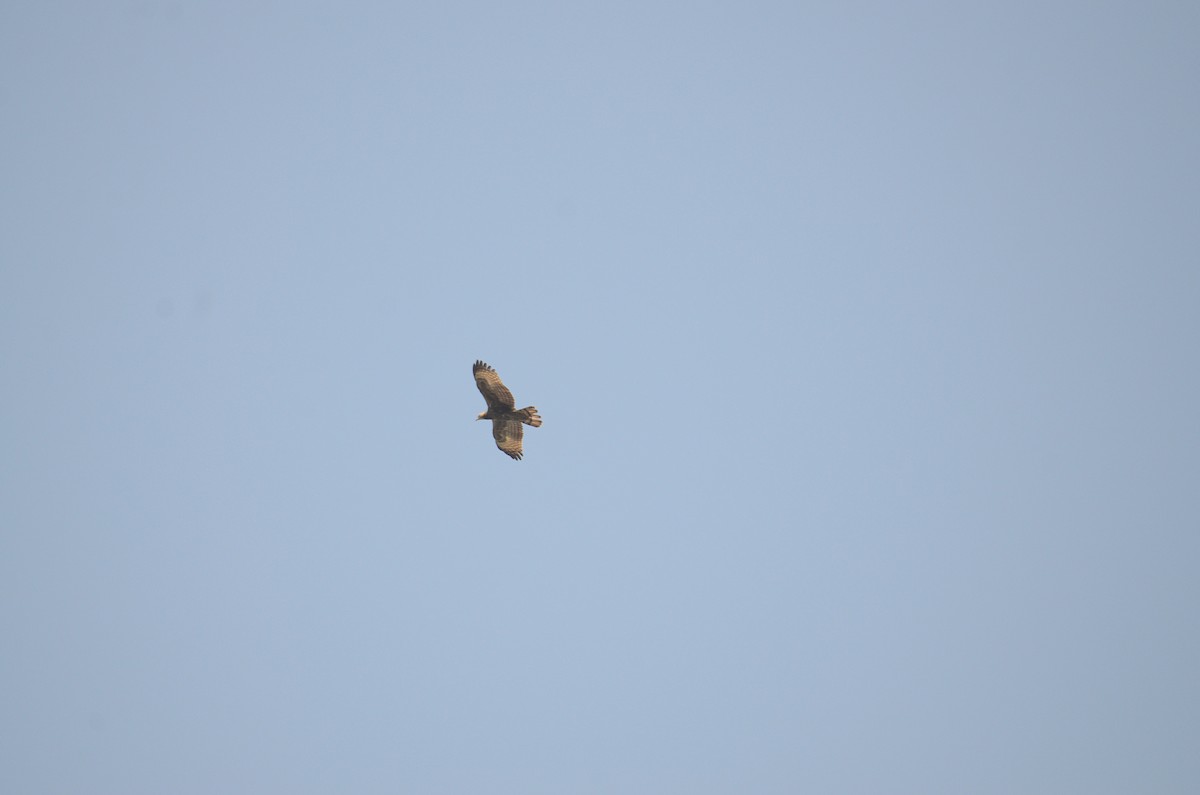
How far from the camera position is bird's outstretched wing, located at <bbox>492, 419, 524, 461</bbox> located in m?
58.1

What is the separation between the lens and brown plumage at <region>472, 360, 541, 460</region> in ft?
186

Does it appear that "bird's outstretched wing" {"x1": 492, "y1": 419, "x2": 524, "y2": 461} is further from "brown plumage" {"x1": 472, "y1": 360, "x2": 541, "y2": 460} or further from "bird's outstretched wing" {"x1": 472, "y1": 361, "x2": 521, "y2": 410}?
"bird's outstretched wing" {"x1": 472, "y1": 361, "x2": 521, "y2": 410}

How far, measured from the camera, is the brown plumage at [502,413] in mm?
56562

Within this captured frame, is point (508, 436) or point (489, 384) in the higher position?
point (489, 384)

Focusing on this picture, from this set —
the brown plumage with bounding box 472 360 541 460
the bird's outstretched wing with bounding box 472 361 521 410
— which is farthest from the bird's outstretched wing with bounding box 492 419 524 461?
the bird's outstretched wing with bounding box 472 361 521 410

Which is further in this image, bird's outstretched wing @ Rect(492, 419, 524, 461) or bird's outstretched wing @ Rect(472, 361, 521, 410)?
bird's outstretched wing @ Rect(492, 419, 524, 461)

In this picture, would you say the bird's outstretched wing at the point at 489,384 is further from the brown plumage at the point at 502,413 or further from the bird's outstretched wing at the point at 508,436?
the bird's outstretched wing at the point at 508,436

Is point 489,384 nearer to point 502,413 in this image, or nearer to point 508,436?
point 502,413

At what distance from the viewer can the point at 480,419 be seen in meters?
57.7

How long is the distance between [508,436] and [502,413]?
96 centimetres

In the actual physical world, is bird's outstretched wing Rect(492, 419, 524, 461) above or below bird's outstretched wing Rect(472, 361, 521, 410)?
below

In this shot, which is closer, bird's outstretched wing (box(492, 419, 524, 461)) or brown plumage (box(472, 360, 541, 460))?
brown plumage (box(472, 360, 541, 460))

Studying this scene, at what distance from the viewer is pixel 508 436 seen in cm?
5822

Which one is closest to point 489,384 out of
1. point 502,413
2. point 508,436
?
point 502,413
